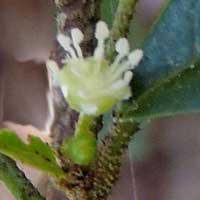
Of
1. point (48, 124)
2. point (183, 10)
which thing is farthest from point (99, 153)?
point (48, 124)

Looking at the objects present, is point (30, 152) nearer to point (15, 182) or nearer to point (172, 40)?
point (15, 182)

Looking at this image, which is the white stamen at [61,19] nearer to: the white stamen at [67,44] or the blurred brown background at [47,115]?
the white stamen at [67,44]

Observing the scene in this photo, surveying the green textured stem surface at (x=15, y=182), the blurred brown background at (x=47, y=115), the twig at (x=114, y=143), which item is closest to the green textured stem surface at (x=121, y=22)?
the twig at (x=114, y=143)

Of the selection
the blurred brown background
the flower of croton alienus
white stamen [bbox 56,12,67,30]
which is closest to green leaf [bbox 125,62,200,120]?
the flower of croton alienus

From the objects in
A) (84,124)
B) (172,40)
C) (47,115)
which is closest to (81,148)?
(84,124)

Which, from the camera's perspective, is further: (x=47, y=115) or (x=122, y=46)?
(x=47, y=115)

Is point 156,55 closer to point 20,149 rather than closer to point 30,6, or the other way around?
point 20,149
